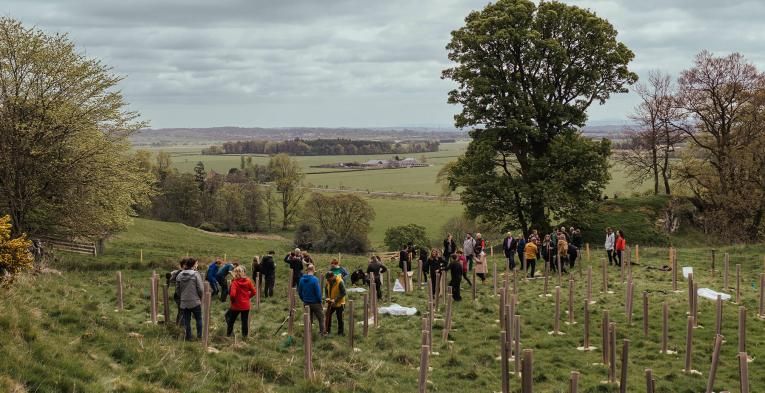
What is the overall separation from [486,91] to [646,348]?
23.3 meters

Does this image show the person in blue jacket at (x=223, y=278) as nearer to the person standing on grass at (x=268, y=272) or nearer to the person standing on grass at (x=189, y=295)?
the person standing on grass at (x=268, y=272)

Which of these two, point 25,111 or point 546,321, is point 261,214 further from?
point 546,321

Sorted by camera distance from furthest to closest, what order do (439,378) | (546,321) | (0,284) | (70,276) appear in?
(70,276) → (546,321) → (0,284) → (439,378)

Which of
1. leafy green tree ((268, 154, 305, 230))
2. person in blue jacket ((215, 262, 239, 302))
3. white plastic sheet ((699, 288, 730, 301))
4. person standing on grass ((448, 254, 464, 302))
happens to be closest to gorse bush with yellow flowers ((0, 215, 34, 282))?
person in blue jacket ((215, 262, 239, 302))

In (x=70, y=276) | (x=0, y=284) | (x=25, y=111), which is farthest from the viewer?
(x=25, y=111)

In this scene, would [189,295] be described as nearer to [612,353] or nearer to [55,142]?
[612,353]

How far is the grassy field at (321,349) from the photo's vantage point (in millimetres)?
10664

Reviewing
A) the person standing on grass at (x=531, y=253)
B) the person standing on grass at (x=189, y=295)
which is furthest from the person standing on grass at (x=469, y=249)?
the person standing on grass at (x=189, y=295)

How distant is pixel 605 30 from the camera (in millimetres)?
36781

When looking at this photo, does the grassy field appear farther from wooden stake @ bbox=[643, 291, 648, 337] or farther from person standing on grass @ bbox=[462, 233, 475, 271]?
person standing on grass @ bbox=[462, 233, 475, 271]

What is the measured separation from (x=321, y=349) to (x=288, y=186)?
254 feet

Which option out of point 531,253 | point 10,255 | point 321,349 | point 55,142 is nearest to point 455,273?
point 531,253

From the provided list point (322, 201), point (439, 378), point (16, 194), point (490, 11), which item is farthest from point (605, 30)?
point (322, 201)

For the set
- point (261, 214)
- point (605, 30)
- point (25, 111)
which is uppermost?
point (605, 30)
